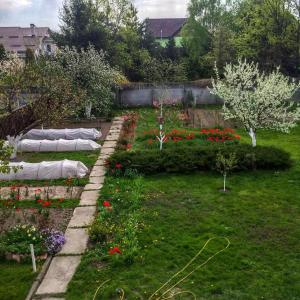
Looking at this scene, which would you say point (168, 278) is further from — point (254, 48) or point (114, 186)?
point (254, 48)

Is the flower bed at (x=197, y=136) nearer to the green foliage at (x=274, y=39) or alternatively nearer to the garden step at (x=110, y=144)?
the garden step at (x=110, y=144)

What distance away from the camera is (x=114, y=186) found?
14977 millimetres

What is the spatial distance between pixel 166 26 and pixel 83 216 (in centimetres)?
6760

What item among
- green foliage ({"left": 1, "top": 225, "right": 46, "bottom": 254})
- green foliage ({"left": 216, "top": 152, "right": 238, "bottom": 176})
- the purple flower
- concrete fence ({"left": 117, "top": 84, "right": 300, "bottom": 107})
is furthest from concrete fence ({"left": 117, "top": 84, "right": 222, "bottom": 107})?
green foliage ({"left": 1, "top": 225, "right": 46, "bottom": 254})

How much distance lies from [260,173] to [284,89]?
4437 mm

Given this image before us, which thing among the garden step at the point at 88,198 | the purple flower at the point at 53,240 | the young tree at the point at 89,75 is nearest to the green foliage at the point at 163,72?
the young tree at the point at 89,75

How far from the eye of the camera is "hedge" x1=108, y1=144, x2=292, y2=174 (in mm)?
16172

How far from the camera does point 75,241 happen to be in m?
11.0

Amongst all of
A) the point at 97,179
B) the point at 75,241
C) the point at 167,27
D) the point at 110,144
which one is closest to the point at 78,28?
the point at 110,144

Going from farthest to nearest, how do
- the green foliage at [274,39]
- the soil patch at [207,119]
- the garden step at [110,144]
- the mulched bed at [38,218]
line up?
the green foliage at [274,39] < the soil patch at [207,119] < the garden step at [110,144] < the mulched bed at [38,218]

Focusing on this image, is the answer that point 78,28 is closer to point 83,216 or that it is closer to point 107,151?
point 107,151

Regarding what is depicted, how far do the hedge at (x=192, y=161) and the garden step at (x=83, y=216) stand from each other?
331cm

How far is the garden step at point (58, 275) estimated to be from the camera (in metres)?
8.83

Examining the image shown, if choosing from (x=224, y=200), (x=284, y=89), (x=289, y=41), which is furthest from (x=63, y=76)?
(x=289, y=41)
